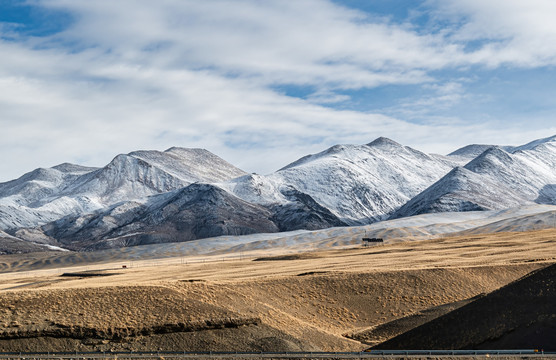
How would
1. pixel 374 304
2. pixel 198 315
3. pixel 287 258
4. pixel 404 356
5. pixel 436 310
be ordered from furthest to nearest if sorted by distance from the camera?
pixel 287 258 → pixel 374 304 → pixel 436 310 → pixel 198 315 → pixel 404 356

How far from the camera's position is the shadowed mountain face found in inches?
1602

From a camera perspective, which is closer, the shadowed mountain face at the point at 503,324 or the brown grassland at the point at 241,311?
the shadowed mountain face at the point at 503,324

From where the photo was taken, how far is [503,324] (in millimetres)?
42969

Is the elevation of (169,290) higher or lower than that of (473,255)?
higher

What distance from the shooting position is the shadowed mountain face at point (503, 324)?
40.7 meters

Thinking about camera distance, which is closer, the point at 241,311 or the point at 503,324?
the point at 503,324

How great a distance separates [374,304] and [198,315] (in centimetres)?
2229

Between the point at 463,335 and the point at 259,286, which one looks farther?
the point at 259,286

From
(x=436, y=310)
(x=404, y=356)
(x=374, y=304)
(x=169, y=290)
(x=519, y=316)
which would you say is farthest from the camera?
(x=374, y=304)

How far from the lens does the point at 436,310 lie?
5781cm

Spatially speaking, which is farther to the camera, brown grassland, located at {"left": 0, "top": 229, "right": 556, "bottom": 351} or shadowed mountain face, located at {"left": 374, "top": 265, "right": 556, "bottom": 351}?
brown grassland, located at {"left": 0, "top": 229, "right": 556, "bottom": 351}

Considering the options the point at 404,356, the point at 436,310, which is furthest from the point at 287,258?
the point at 404,356

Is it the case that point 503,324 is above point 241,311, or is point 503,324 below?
below

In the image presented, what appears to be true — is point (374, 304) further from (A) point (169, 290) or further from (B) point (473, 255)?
(B) point (473, 255)
